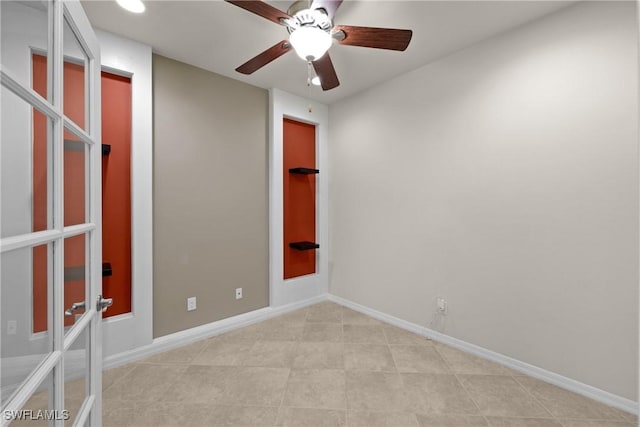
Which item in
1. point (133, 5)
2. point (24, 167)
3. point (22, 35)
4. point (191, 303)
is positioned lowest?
point (191, 303)

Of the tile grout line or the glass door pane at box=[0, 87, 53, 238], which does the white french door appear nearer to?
the glass door pane at box=[0, 87, 53, 238]

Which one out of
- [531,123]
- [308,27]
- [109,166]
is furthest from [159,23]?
[531,123]

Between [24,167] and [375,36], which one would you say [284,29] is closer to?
[375,36]

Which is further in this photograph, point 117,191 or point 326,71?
point 117,191

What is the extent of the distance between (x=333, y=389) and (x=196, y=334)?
145 centimetres

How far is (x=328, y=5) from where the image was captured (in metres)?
1.51

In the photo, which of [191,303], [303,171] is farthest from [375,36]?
[191,303]

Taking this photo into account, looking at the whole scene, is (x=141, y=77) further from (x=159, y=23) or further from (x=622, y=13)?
(x=622, y=13)

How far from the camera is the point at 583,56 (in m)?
1.82

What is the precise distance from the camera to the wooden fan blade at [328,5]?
1.49m

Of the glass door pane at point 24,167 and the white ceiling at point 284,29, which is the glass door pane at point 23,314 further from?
the white ceiling at point 284,29

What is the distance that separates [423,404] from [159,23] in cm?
327

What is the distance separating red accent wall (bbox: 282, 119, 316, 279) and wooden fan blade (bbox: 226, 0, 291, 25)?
1.83 m

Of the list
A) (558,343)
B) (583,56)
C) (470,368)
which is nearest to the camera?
(583,56)
